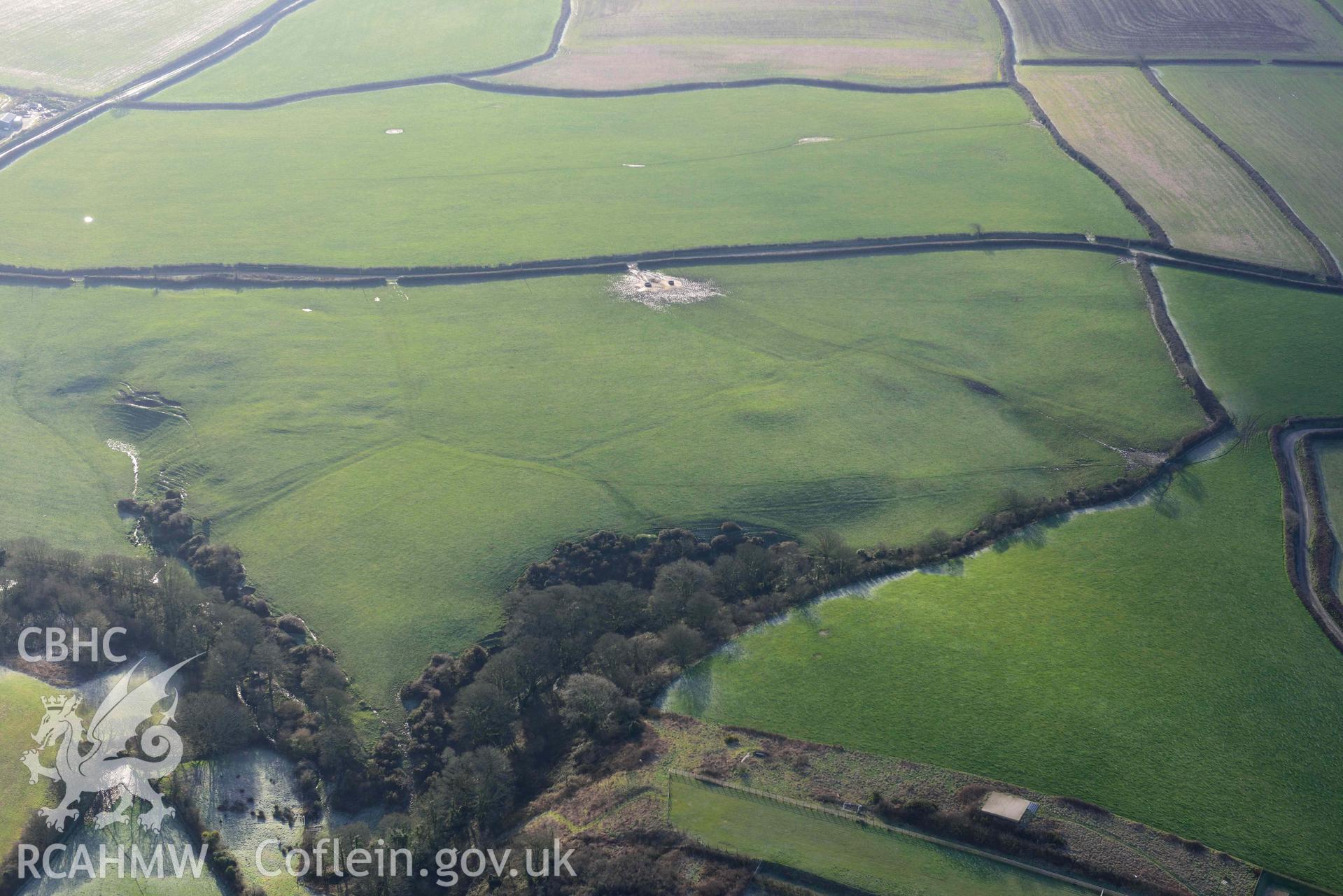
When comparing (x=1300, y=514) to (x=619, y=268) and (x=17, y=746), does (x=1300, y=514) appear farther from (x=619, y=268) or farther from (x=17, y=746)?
(x=17, y=746)

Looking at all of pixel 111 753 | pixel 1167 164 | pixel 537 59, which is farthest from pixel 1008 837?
pixel 537 59

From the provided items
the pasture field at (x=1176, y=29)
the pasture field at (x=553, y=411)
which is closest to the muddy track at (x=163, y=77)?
the pasture field at (x=553, y=411)

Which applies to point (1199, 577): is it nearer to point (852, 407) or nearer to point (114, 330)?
point (852, 407)

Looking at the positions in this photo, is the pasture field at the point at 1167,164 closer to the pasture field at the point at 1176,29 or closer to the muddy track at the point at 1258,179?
the muddy track at the point at 1258,179

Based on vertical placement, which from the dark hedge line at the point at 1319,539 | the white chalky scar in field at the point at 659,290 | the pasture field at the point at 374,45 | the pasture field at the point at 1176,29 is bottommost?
the dark hedge line at the point at 1319,539

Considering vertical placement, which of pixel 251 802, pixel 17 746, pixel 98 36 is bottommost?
pixel 251 802

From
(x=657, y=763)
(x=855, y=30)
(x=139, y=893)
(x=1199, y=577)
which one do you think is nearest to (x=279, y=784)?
(x=139, y=893)
